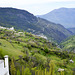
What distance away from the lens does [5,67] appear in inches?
724

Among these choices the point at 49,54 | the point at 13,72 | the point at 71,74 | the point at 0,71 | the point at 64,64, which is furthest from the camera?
the point at 49,54

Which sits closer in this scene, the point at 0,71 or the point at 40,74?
the point at 0,71

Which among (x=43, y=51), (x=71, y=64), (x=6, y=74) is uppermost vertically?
(x=6, y=74)

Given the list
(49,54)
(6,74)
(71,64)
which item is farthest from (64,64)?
(6,74)

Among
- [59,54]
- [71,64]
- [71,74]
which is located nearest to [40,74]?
[71,74]

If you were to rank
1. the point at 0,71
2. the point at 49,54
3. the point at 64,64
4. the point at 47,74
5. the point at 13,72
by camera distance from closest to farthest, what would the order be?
1. the point at 0,71
2. the point at 13,72
3. the point at 47,74
4. the point at 64,64
5. the point at 49,54

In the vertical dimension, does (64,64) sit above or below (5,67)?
below

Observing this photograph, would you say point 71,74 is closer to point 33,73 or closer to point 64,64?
point 64,64

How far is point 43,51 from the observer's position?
302ft

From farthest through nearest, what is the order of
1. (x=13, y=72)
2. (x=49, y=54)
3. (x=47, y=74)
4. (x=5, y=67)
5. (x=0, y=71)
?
(x=49, y=54) < (x=47, y=74) < (x=13, y=72) < (x=5, y=67) < (x=0, y=71)

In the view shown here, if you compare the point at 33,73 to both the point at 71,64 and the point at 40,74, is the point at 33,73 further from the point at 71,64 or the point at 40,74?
the point at 71,64

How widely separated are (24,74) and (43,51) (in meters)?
60.6

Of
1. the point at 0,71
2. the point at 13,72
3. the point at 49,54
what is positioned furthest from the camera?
the point at 49,54

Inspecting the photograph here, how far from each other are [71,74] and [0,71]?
1872 inches
